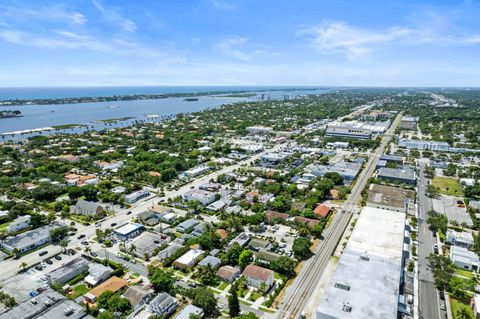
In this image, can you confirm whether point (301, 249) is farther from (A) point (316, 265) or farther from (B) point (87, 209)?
(B) point (87, 209)

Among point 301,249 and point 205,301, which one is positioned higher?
point 301,249

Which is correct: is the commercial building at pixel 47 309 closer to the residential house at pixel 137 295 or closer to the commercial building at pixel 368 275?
the residential house at pixel 137 295

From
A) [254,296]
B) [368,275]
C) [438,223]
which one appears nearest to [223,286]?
[254,296]

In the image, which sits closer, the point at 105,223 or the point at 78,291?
the point at 78,291

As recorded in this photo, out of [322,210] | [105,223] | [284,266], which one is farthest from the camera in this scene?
[322,210]

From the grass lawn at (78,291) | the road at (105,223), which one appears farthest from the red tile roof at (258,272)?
the grass lawn at (78,291)

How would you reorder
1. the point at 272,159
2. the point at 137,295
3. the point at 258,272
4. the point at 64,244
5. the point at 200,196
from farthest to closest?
the point at 272,159
the point at 200,196
the point at 64,244
the point at 258,272
the point at 137,295

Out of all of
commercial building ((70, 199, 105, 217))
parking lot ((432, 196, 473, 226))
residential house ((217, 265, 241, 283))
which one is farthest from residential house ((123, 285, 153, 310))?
parking lot ((432, 196, 473, 226))
